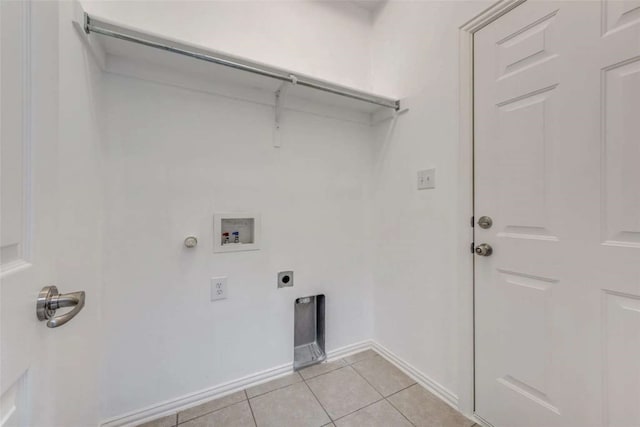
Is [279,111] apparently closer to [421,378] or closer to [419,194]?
[419,194]

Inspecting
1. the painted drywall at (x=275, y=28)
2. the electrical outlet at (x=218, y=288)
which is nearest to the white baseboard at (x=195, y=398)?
the electrical outlet at (x=218, y=288)

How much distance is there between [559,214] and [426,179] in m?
0.65

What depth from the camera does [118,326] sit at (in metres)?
1.28

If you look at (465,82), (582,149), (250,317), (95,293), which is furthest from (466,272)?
(95,293)

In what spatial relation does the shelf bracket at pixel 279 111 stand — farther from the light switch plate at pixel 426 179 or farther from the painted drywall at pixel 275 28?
the light switch plate at pixel 426 179

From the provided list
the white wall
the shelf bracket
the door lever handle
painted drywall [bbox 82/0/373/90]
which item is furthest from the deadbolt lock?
the door lever handle

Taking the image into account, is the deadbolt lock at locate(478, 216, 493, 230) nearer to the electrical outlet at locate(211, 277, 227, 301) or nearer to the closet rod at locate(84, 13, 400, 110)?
the closet rod at locate(84, 13, 400, 110)

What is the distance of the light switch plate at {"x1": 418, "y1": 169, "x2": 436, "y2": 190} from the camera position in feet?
4.95

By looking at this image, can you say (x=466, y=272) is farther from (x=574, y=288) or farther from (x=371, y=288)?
(x=371, y=288)

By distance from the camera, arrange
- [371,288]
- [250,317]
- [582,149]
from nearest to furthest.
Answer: [582,149], [250,317], [371,288]

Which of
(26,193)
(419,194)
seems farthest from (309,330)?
(26,193)

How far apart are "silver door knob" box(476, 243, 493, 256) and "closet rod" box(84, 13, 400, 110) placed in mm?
1045

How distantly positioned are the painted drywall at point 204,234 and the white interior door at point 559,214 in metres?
0.94

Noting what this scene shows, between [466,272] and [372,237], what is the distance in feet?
2.51
